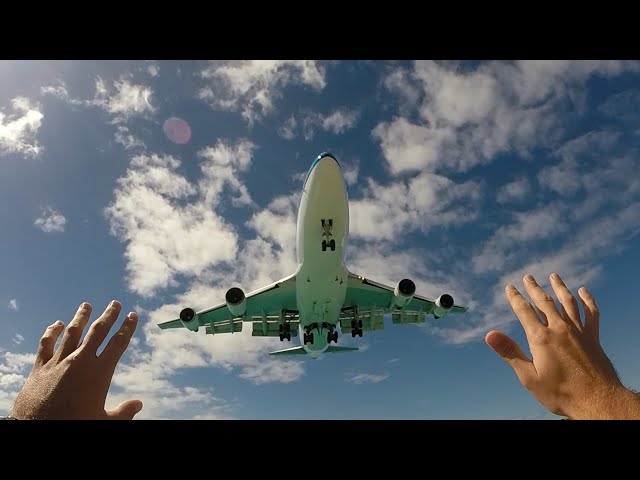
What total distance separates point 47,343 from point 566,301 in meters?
5.94

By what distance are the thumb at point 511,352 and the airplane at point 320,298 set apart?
1619 centimetres

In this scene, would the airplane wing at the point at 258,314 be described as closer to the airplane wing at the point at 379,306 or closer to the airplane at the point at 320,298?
the airplane at the point at 320,298

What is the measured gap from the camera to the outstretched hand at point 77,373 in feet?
11.9

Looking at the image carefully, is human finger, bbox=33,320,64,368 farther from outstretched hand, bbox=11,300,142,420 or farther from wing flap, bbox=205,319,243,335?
wing flap, bbox=205,319,243,335

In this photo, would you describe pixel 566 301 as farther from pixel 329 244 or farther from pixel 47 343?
pixel 329 244

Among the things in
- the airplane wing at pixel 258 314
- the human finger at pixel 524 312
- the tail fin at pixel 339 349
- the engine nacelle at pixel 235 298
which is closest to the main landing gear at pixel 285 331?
the airplane wing at pixel 258 314

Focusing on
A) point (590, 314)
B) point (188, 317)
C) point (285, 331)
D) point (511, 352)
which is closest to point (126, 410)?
point (511, 352)

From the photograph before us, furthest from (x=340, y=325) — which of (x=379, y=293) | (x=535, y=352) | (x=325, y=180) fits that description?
(x=535, y=352)

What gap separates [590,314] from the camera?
477 centimetres

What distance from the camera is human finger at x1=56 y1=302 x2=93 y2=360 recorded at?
4.33 meters

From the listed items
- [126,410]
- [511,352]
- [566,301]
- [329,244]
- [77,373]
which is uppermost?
[329,244]
